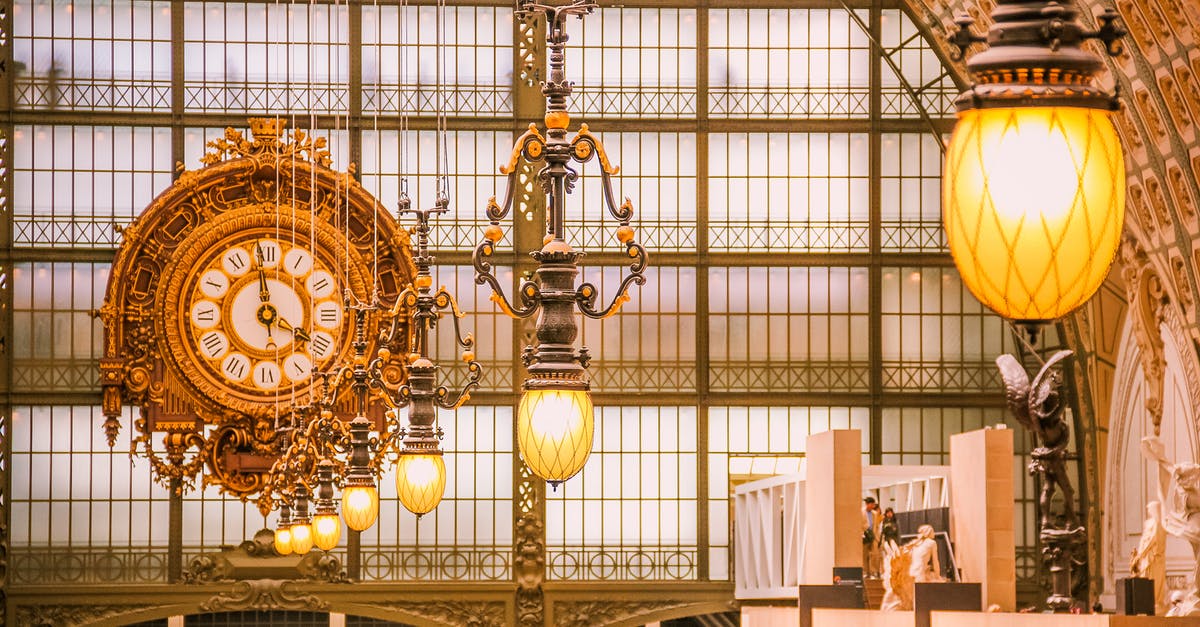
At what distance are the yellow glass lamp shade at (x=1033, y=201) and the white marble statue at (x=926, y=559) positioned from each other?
495 inches

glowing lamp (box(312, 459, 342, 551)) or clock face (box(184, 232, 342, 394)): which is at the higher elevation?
clock face (box(184, 232, 342, 394))

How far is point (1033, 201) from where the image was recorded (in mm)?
4457

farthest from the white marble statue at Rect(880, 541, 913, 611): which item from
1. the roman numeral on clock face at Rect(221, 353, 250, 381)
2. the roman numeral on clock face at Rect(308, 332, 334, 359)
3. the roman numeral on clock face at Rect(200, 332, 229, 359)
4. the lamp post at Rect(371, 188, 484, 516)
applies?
the roman numeral on clock face at Rect(200, 332, 229, 359)

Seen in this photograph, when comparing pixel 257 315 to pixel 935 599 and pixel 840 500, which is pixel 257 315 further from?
pixel 935 599

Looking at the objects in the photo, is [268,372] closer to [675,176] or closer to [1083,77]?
[675,176]

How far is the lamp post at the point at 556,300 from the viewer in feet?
27.3

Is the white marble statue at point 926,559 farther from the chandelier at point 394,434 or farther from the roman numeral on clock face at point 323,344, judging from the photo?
the roman numeral on clock face at point 323,344

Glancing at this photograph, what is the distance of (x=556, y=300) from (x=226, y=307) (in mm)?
17101

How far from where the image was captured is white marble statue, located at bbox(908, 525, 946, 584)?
16.9 meters

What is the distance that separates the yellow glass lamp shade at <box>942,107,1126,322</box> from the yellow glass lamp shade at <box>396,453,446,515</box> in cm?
773

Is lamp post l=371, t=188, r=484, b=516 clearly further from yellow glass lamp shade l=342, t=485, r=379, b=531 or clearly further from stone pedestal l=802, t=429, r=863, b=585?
stone pedestal l=802, t=429, r=863, b=585

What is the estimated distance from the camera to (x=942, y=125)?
86.4 feet

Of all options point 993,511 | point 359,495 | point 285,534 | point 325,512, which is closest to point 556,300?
point 359,495

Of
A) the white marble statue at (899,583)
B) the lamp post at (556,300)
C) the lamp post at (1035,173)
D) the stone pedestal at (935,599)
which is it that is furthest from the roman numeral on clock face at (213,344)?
the lamp post at (1035,173)
